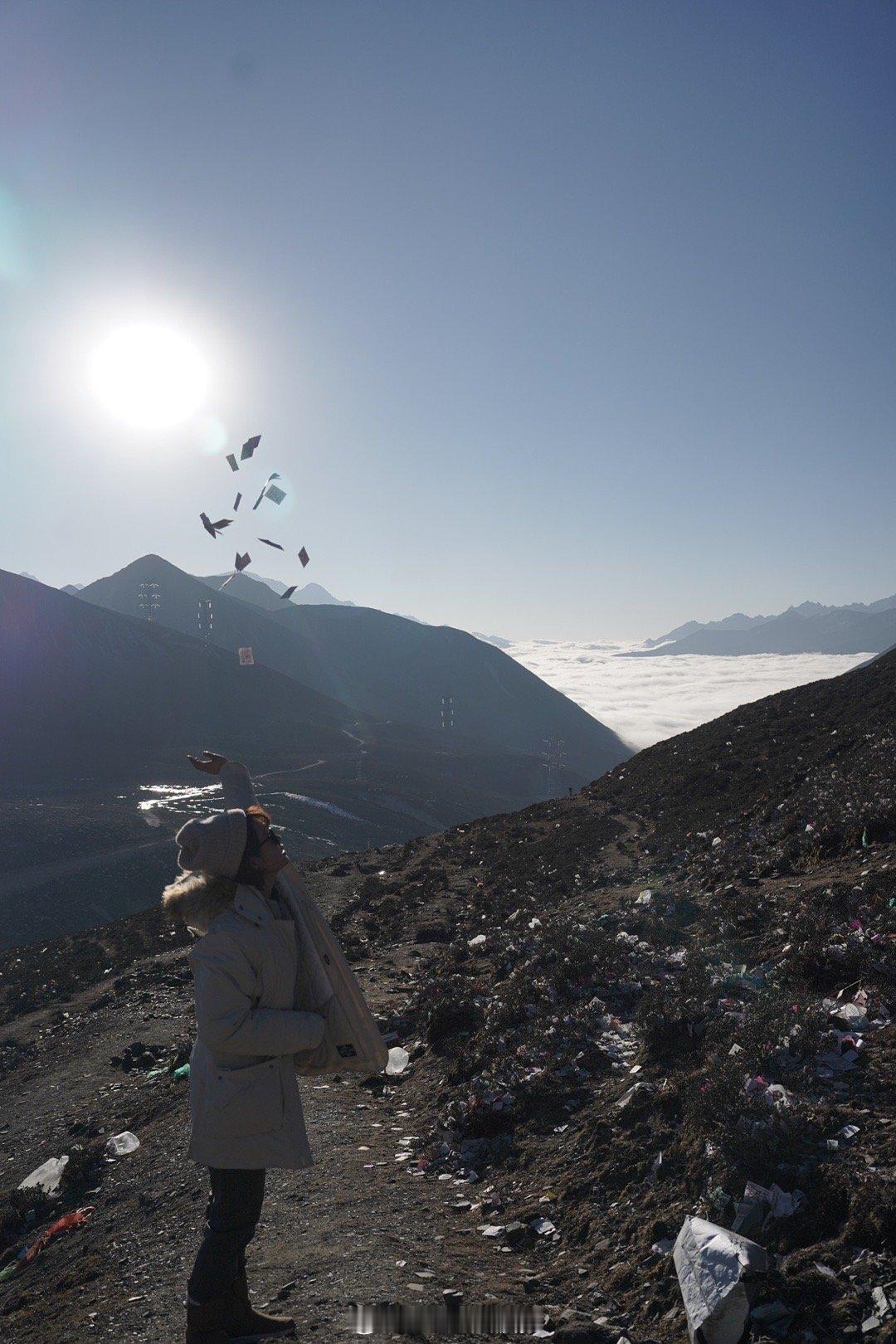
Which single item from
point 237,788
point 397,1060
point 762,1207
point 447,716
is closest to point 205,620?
point 447,716

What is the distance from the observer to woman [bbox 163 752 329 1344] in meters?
3.48

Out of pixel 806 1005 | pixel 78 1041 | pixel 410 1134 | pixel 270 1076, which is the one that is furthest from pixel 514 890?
pixel 270 1076

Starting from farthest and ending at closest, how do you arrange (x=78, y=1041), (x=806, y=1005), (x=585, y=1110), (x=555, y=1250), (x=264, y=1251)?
(x=78, y=1041), (x=585, y=1110), (x=806, y=1005), (x=264, y=1251), (x=555, y=1250)

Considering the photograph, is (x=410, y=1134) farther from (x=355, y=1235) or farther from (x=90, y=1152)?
(x=90, y=1152)

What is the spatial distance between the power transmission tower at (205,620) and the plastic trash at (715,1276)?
611ft

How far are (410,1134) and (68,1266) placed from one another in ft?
10.1

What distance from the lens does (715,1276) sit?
142 inches

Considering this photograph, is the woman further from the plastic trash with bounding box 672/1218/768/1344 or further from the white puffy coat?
the plastic trash with bounding box 672/1218/768/1344

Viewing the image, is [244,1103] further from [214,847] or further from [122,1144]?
[122,1144]

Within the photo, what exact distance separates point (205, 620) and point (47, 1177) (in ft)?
630

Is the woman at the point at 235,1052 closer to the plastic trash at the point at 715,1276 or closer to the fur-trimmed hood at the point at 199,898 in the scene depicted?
the fur-trimmed hood at the point at 199,898

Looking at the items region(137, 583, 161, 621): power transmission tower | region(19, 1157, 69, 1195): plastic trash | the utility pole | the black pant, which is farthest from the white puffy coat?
the utility pole

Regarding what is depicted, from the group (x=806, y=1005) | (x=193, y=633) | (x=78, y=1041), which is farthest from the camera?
(x=193, y=633)

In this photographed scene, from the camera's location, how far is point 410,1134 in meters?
7.33
